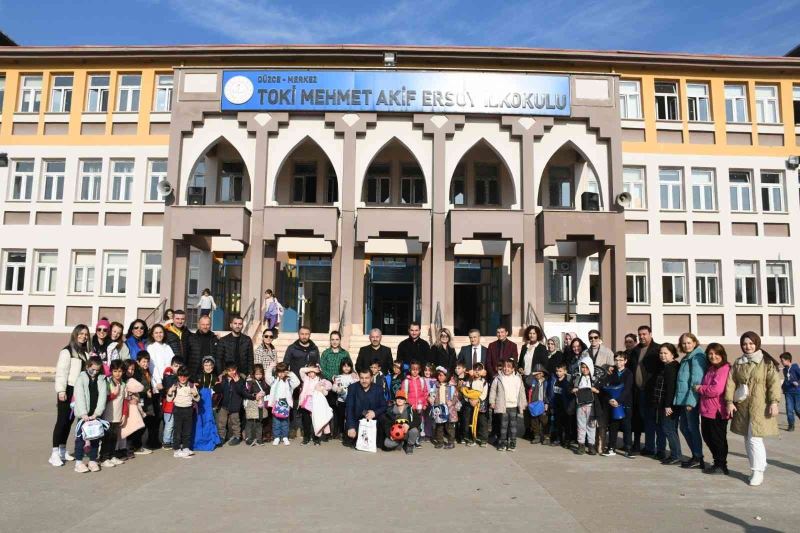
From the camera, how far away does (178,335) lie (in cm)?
894

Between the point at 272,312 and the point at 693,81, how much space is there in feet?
57.0

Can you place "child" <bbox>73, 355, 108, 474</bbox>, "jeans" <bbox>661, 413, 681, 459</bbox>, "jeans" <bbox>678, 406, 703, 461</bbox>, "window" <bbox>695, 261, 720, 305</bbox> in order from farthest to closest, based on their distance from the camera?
"window" <bbox>695, 261, 720, 305</bbox> → "jeans" <bbox>661, 413, 681, 459</bbox> → "jeans" <bbox>678, 406, 703, 461</bbox> → "child" <bbox>73, 355, 108, 474</bbox>

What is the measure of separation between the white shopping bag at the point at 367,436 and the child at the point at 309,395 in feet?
2.46

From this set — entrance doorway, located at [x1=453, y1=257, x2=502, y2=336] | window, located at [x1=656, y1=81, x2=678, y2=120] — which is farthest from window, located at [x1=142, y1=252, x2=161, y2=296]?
window, located at [x1=656, y1=81, x2=678, y2=120]

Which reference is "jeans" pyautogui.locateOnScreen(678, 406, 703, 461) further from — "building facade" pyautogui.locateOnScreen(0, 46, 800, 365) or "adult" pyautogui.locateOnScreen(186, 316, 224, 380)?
"building facade" pyautogui.locateOnScreen(0, 46, 800, 365)

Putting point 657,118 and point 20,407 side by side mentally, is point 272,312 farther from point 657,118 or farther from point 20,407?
point 657,118

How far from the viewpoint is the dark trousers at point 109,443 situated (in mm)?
7305

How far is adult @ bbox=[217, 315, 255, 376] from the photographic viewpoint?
911 centimetres

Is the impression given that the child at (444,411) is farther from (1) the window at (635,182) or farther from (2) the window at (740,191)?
(2) the window at (740,191)

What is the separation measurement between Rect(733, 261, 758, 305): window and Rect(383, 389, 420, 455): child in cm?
1679

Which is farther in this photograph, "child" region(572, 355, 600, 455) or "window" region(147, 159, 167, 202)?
"window" region(147, 159, 167, 202)

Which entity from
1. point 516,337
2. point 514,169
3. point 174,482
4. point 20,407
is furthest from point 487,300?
point 174,482

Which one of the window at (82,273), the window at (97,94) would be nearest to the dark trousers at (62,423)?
the window at (82,273)

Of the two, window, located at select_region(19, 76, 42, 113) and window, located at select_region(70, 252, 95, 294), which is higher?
window, located at select_region(19, 76, 42, 113)
